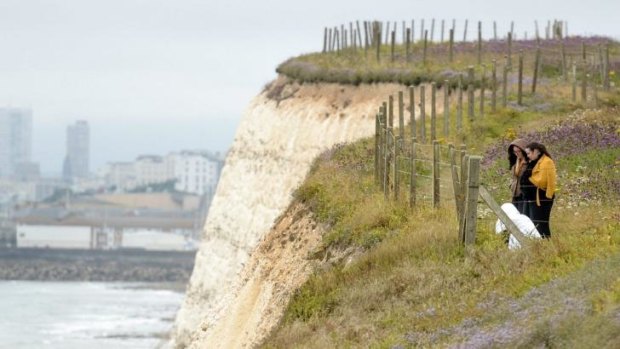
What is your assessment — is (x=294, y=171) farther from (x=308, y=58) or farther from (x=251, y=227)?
(x=308, y=58)

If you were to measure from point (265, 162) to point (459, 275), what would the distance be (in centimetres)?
4719

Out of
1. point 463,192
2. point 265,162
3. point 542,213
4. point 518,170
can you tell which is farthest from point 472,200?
point 265,162

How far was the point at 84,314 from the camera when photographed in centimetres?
13150

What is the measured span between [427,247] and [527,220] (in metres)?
1.37

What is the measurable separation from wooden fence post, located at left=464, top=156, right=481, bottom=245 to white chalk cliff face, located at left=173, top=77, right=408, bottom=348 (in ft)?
117

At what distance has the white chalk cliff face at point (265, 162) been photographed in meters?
63.9

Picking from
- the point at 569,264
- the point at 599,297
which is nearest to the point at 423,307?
the point at 569,264

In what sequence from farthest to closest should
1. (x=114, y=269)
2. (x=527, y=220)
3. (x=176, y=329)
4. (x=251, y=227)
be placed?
(x=114, y=269) < (x=176, y=329) < (x=251, y=227) < (x=527, y=220)

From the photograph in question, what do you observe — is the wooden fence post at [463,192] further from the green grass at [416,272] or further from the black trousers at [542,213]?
the black trousers at [542,213]

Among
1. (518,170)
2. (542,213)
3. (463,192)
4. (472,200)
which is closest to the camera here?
(472,200)

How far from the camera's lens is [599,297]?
1995 centimetres

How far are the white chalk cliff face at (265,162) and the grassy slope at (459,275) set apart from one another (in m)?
29.4

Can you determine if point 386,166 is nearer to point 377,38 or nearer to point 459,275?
point 459,275

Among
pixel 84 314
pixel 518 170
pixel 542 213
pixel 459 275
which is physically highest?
pixel 518 170
